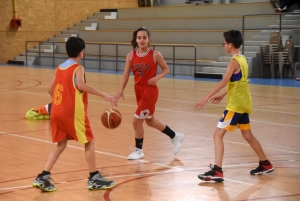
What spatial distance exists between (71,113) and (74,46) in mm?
605

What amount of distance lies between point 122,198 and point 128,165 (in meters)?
1.29

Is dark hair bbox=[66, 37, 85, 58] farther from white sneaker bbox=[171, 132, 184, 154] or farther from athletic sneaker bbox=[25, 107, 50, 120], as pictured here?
athletic sneaker bbox=[25, 107, 50, 120]

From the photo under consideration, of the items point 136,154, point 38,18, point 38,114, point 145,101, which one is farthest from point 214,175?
point 38,18

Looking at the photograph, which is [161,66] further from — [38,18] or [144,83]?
[38,18]

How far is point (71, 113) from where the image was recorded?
5.09 meters

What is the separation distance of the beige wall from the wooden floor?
1471cm

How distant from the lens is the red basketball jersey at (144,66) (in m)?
6.50

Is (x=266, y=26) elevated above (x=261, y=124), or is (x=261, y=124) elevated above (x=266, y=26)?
(x=266, y=26)

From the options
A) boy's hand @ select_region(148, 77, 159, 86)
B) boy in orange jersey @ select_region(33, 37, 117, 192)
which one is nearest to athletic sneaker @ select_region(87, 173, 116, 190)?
boy in orange jersey @ select_region(33, 37, 117, 192)

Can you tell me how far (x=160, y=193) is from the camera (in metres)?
5.01

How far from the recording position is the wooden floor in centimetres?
501

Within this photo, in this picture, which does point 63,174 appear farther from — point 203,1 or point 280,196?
point 203,1

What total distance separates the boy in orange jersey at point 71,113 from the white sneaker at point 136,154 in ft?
4.10

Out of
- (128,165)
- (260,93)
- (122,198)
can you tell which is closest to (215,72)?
(260,93)
